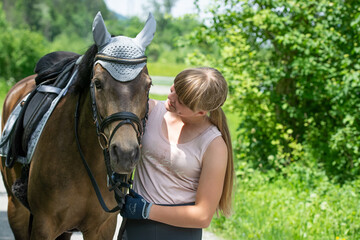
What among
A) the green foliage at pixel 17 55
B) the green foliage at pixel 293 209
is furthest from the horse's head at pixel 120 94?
the green foliage at pixel 17 55

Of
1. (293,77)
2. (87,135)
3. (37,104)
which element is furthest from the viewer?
(293,77)

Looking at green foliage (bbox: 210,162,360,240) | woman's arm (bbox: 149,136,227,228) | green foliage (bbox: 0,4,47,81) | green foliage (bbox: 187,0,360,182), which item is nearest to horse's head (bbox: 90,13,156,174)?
woman's arm (bbox: 149,136,227,228)

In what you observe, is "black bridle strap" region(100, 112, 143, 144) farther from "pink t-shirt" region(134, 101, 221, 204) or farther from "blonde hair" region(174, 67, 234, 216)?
"blonde hair" region(174, 67, 234, 216)

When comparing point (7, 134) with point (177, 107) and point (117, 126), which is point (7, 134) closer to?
point (117, 126)

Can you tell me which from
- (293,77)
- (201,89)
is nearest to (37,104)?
(201,89)

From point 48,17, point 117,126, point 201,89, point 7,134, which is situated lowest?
point 48,17

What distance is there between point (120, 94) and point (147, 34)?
0.52 m

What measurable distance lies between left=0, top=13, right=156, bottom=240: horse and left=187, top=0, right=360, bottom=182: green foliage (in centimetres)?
382

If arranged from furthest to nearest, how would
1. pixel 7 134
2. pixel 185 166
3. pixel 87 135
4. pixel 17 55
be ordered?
pixel 17 55, pixel 7 134, pixel 87 135, pixel 185 166

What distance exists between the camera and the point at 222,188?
7.00ft

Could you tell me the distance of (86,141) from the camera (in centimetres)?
284

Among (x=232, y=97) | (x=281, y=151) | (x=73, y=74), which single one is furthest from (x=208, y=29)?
(x=73, y=74)

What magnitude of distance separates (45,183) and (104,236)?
1.99 ft

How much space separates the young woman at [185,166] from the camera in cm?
206
